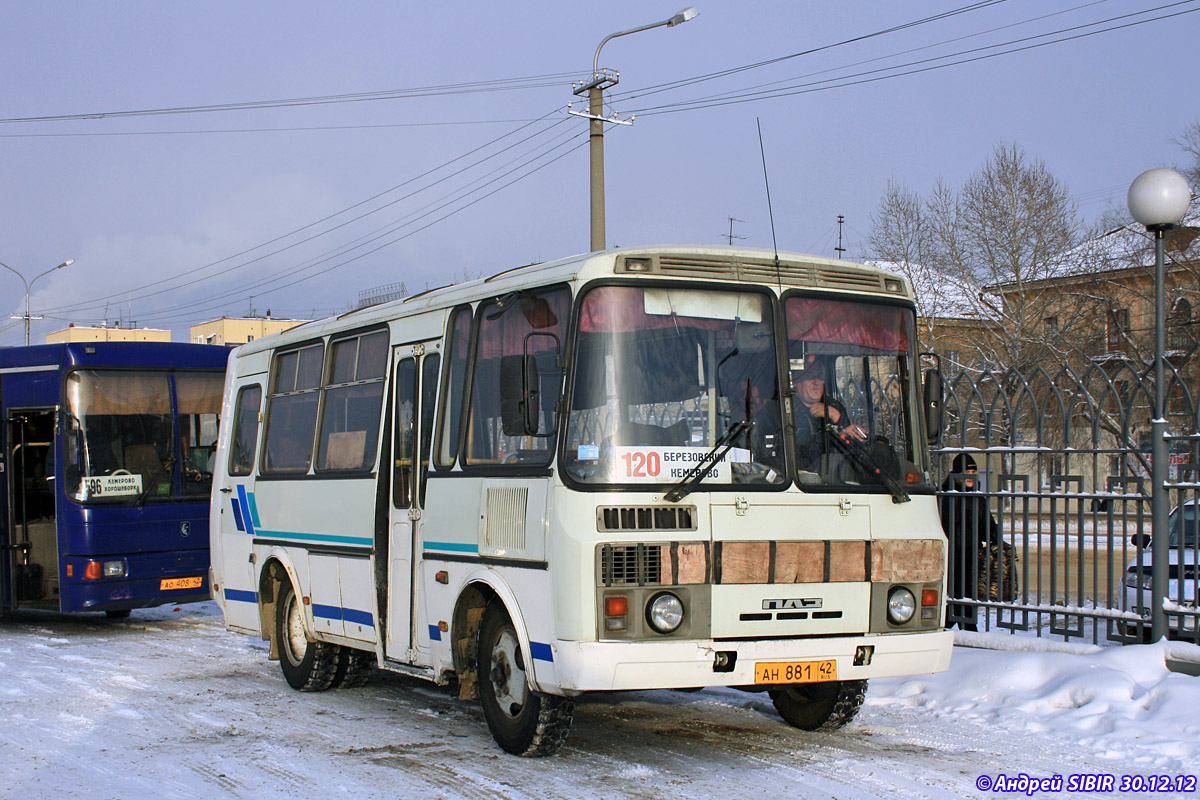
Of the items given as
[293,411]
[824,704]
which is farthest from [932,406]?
[293,411]

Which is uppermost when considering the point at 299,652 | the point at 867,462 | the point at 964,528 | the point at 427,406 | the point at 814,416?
the point at 427,406

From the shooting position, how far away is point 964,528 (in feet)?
35.4

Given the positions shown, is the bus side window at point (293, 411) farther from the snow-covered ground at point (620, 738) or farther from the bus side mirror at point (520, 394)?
the bus side mirror at point (520, 394)

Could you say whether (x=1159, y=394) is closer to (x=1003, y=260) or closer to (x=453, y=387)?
(x=453, y=387)

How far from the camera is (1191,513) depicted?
356 inches

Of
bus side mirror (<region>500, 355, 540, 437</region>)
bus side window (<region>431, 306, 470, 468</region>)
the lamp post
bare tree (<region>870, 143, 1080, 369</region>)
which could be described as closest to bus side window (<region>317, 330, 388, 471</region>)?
bus side window (<region>431, 306, 470, 468</region>)

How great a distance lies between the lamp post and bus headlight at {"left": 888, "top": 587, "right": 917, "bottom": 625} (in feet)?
9.38

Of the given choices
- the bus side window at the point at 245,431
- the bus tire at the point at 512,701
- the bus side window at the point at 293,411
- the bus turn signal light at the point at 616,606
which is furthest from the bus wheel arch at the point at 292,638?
the bus turn signal light at the point at 616,606

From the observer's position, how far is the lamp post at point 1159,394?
29.8 feet

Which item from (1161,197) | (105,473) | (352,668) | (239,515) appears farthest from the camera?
(105,473)

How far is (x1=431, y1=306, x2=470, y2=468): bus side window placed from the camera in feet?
26.8

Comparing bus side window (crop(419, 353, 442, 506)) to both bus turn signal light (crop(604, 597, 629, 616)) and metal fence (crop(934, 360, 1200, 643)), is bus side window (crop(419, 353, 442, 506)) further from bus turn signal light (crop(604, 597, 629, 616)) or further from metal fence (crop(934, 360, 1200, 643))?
metal fence (crop(934, 360, 1200, 643))

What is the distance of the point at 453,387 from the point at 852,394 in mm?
2628

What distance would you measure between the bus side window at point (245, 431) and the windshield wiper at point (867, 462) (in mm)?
6070
